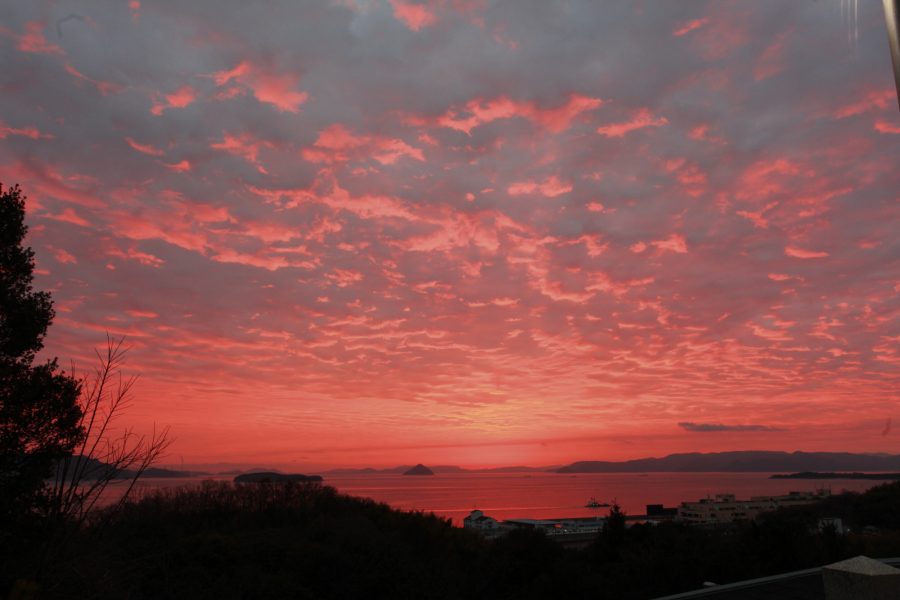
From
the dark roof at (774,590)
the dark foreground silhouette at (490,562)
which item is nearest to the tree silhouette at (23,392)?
the dark foreground silhouette at (490,562)

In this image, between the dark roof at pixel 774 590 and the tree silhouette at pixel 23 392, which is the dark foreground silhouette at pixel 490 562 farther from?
the dark roof at pixel 774 590

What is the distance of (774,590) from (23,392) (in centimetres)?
1772

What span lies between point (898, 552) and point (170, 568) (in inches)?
1440

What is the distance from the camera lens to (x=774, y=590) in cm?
1342

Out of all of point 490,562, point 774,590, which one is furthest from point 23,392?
point 490,562

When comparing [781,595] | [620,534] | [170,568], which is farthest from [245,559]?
[781,595]

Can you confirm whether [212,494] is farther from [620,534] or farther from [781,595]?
[781,595]

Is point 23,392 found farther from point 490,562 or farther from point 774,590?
point 490,562

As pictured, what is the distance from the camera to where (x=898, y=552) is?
28.8 meters

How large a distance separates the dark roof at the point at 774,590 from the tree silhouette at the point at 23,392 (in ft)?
46.2

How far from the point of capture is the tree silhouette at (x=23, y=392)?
12.6m

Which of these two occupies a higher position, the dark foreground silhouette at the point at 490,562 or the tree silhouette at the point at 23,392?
the tree silhouette at the point at 23,392

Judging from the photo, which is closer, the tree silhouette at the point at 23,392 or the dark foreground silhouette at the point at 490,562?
the tree silhouette at the point at 23,392

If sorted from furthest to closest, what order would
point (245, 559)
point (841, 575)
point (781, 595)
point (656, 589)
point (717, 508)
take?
point (717, 508) → point (245, 559) → point (656, 589) → point (781, 595) → point (841, 575)
